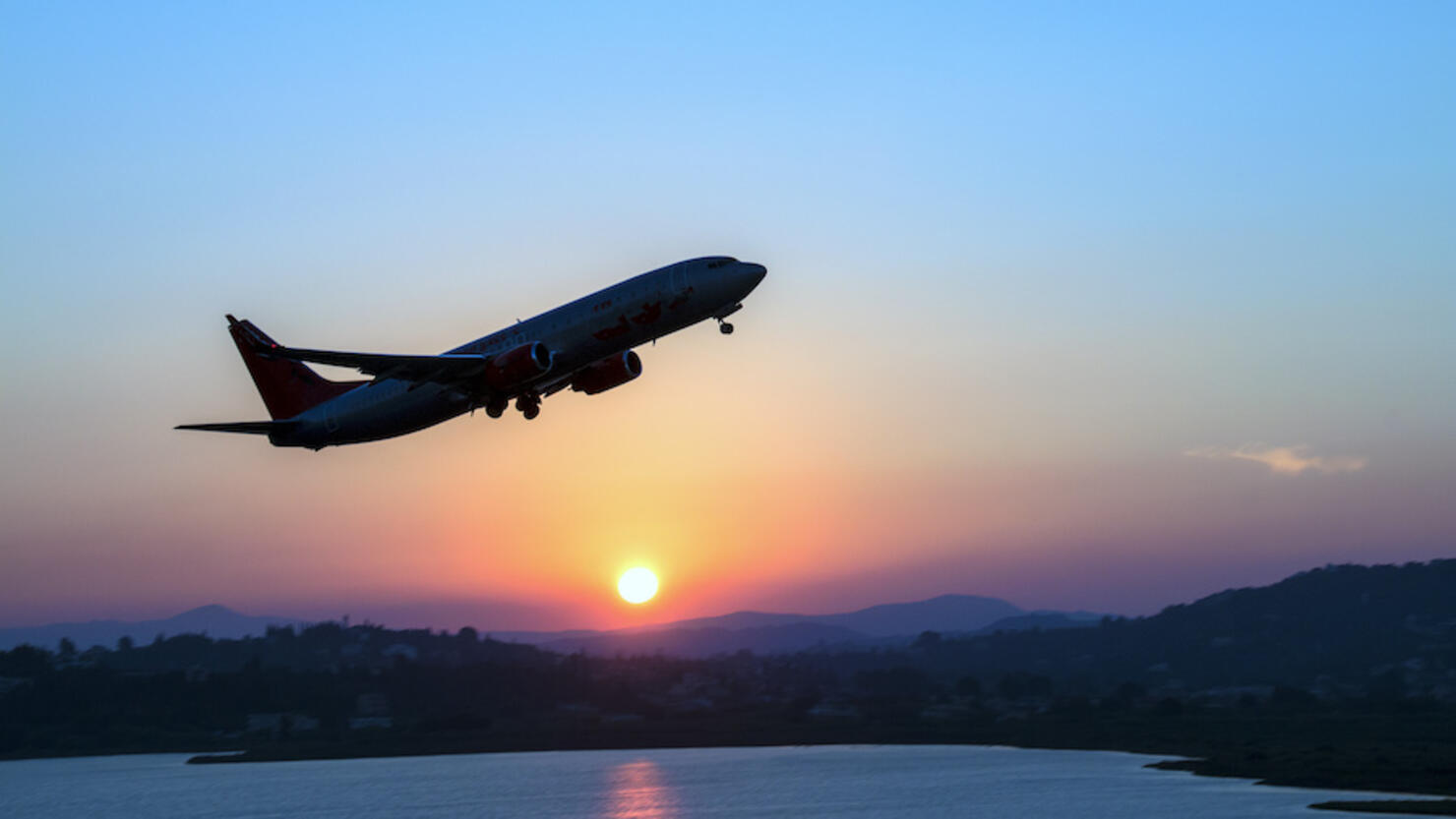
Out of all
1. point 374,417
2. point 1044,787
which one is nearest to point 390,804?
point 1044,787

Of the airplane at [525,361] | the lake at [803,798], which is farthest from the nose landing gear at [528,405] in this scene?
the lake at [803,798]

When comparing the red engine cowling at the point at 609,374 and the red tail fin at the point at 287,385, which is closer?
the red engine cowling at the point at 609,374

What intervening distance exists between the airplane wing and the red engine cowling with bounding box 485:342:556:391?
149 centimetres

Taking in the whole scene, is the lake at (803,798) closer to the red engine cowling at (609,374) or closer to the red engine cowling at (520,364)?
the red engine cowling at (609,374)

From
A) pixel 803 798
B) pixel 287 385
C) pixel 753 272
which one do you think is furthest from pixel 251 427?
pixel 803 798

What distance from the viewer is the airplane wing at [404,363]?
68.6 meters

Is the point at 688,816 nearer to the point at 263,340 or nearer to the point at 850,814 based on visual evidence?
the point at 850,814

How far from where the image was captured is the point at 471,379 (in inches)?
2805

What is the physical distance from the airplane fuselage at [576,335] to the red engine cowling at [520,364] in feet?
1.72

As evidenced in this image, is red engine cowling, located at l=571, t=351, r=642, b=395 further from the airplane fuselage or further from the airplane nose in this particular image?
the airplane nose

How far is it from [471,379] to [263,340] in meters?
26.6

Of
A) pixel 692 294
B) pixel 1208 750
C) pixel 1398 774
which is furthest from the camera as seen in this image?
pixel 1208 750

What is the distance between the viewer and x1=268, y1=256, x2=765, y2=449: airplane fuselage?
218 feet

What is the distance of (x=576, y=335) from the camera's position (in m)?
68.5
